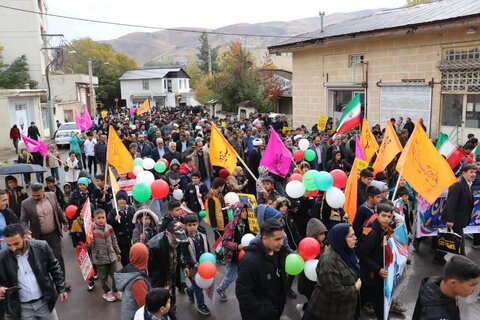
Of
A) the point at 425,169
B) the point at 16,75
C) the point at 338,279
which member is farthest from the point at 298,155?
the point at 16,75

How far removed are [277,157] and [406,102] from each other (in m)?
9.23

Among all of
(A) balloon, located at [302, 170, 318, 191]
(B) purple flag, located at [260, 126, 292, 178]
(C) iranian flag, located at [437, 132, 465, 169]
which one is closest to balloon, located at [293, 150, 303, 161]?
(B) purple flag, located at [260, 126, 292, 178]

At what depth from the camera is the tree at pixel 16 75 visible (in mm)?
37156

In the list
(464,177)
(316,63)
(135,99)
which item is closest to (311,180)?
(464,177)

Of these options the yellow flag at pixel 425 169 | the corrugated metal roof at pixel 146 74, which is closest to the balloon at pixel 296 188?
the yellow flag at pixel 425 169

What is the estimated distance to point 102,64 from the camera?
67250mm

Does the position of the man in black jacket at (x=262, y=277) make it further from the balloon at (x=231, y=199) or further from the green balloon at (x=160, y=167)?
the green balloon at (x=160, y=167)

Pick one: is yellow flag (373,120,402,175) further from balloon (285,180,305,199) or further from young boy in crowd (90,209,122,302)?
young boy in crowd (90,209,122,302)

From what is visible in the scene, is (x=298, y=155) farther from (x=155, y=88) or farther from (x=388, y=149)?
(x=155, y=88)

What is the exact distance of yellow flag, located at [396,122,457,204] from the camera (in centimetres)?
589

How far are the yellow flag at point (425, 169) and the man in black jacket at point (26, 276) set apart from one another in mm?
4681

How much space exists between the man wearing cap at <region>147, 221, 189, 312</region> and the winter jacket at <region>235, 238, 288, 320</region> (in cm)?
149

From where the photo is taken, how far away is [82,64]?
8475 cm

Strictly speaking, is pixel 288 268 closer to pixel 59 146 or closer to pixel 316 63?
pixel 316 63
